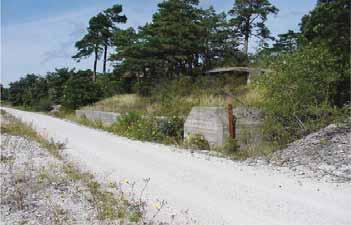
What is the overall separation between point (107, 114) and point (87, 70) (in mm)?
29120

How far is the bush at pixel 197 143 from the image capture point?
39.9 feet

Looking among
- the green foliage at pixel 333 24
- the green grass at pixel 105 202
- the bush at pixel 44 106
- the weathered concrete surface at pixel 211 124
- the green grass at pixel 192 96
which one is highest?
the green foliage at pixel 333 24

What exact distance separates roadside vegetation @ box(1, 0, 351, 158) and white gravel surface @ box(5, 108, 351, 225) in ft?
7.23

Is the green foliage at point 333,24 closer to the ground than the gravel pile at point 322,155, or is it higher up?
higher up

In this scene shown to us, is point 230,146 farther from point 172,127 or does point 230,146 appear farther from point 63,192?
point 63,192

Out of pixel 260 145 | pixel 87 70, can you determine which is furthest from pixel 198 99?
pixel 87 70

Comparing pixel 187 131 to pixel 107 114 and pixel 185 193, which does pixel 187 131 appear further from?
pixel 107 114

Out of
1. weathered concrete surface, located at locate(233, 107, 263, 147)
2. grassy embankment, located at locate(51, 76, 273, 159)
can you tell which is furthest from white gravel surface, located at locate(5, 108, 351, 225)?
weathered concrete surface, located at locate(233, 107, 263, 147)

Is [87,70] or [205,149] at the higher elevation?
[87,70]

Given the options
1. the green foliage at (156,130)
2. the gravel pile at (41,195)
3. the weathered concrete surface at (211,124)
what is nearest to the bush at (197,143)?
the weathered concrete surface at (211,124)

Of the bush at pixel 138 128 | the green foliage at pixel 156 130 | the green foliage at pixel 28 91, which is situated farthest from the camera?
the green foliage at pixel 28 91

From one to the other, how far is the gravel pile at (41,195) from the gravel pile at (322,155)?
14.1 ft

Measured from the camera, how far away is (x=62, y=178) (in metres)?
7.68

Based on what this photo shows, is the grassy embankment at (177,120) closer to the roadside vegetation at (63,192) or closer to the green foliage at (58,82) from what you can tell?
the roadside vegetation at (63,192)
